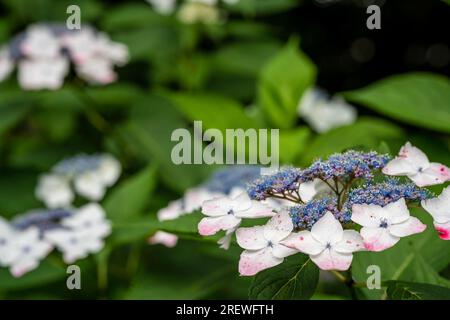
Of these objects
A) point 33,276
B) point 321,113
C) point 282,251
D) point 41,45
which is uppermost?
point 41,45

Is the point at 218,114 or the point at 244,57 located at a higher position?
→ the point at 244,57

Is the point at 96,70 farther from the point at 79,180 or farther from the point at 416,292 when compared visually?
the point at 416,292

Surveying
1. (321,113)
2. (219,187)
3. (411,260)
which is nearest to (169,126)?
(321,113)

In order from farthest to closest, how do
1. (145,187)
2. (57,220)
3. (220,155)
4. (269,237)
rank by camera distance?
(220,155)
(145,187)
(57,220)
(269,237)

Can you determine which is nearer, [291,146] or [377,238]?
[377,238]

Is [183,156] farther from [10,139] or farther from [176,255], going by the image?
[10,139]

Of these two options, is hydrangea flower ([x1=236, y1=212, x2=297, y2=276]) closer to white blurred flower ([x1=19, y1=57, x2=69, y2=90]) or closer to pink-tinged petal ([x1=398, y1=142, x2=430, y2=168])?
pink-tinged petal ([x1=398, y1=142, x2=430, y2=168])

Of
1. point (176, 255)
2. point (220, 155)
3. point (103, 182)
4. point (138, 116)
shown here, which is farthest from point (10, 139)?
point (176, 255)

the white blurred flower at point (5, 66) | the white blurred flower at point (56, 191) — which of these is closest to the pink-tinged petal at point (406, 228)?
the white blurred flower at point (56, 191)
